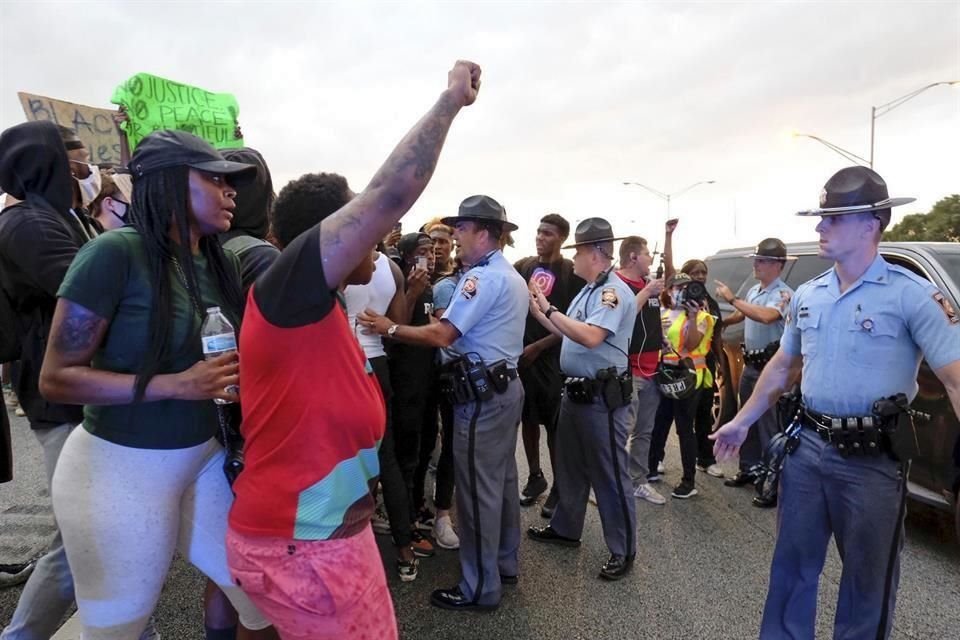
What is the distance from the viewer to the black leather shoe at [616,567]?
3.52m

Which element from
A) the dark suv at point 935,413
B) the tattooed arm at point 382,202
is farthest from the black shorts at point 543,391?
the tattooed arm at point 382,202

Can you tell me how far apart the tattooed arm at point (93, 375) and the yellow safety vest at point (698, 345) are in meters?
4.26

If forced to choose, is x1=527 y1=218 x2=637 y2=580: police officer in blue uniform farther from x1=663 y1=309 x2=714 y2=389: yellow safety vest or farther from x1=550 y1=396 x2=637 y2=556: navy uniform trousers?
x1=663 y1=309 x2=714 y2=389: yellow safety vest

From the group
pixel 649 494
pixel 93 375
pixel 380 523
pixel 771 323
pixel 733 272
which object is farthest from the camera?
pixel 733 272

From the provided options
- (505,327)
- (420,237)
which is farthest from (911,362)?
(420,237)

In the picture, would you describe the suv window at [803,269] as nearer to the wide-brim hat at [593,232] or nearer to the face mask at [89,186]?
the wide-brim hat at [593,232]

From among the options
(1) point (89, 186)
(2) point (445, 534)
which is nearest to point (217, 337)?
(1) point (89, 186)

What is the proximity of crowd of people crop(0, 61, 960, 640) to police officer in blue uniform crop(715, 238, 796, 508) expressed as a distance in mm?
633

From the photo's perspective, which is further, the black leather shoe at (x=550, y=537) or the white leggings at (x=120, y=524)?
the black leather shoe at (x=550, y=537)

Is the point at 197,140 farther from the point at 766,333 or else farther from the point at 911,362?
the point at 766,333

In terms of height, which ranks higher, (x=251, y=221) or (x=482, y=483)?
(x=251, y=221)

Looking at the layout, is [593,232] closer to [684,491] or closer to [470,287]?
[470,287]

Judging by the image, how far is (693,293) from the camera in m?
5.30

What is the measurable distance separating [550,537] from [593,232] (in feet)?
6.53
